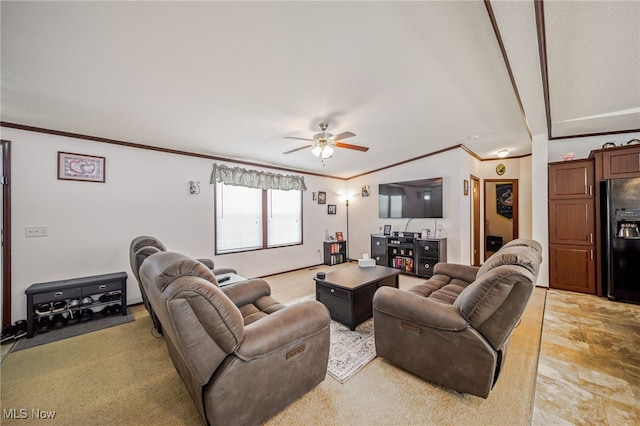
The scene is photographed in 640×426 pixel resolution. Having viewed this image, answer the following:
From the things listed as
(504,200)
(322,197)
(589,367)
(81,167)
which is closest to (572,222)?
(589,367)

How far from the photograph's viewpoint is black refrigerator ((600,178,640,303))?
3213 millimetres

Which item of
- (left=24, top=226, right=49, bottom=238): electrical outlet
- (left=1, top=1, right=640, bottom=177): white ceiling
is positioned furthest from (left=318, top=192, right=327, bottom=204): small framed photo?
(left=24, top=226, right=49, bottom=238): electrical outlet

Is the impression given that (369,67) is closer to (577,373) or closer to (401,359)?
(401,359)

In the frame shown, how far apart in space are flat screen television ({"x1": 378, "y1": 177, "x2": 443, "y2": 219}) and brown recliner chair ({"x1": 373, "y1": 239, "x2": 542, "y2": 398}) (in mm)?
3237

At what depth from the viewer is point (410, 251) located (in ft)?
16.7

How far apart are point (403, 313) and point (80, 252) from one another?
392 centimetres

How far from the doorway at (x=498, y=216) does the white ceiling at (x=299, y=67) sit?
3.15 metres

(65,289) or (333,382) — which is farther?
(65,289)

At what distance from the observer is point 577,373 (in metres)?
1.93

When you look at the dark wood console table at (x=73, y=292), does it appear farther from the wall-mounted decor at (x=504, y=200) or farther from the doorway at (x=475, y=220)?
the wall-mounted decor at (x=504, y=200)

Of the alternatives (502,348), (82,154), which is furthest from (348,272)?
(82,154)

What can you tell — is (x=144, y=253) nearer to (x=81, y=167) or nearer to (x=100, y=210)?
(x=100, y=210)

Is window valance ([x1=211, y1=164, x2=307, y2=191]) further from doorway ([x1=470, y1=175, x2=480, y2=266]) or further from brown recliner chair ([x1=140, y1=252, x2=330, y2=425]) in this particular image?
doorway ([x1=470, y1=175, x2=480, y2=266])

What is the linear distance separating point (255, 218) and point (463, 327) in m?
4.11
